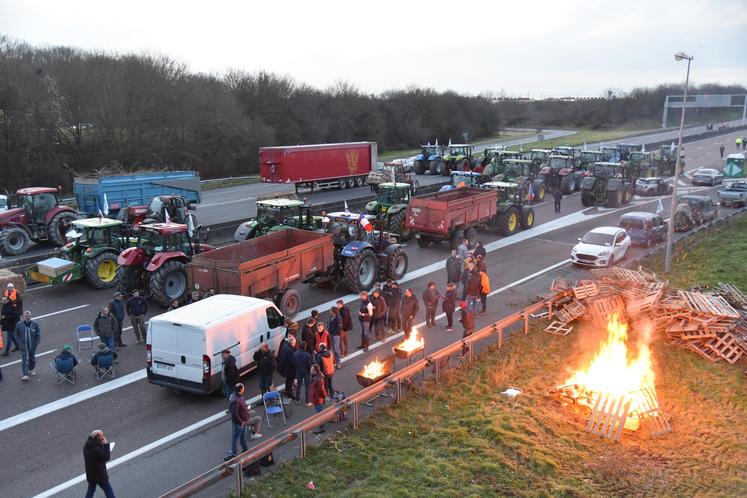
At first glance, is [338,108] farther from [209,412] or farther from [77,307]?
[209,412]

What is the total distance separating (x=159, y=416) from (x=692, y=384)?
10383 mm

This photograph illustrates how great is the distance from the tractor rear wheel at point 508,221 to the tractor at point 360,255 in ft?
27.1

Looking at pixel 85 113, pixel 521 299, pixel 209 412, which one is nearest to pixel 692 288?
pixel 521 299

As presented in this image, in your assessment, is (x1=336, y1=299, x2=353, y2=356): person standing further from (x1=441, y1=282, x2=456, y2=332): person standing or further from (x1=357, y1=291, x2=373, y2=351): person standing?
(x1=441, y1=282, x2=456, y2=332): person standing

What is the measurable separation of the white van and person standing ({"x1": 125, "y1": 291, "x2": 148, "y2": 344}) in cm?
272

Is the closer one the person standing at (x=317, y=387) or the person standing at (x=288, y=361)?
the person standing at (x=317, y=387)

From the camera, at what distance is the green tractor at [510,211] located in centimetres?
2686

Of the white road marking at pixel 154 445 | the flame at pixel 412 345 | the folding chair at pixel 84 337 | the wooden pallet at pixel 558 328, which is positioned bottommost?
the wooden pallet at pixel 558 328

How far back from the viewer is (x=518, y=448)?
9617mm

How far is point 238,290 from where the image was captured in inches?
566

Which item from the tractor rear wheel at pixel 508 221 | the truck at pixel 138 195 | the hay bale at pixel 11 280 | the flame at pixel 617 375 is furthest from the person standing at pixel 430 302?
the truck at pixel 138 195

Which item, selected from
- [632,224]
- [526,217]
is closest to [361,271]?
[526,217]

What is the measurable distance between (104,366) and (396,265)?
9510 mm

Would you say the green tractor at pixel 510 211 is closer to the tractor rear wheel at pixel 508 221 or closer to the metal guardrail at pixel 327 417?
the tractor rear wheel at pixel 508 221
